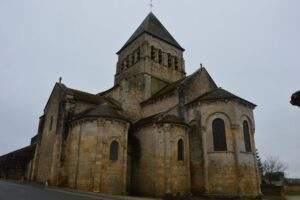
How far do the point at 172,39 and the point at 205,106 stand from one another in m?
16.0

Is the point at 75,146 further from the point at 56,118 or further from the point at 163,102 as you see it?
the point at 163,102

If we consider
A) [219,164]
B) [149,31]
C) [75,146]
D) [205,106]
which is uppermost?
[149,31]

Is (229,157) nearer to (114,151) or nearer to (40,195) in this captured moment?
(114,151)

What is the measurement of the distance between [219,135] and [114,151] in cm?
826

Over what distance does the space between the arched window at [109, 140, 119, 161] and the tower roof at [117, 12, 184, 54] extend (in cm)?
1679

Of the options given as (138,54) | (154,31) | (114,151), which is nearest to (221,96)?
(114,151)

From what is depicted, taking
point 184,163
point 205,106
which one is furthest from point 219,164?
point 205,106

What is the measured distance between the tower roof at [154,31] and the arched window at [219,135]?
15.8 meters

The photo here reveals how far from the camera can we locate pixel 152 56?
3350 centimetres

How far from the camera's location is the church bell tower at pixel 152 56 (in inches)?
1268

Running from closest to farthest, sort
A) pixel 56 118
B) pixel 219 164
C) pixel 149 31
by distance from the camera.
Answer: pixel 219 164
pixel 56 118
pixel 149 31

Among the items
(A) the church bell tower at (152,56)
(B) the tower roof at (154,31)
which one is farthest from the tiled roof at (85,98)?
(B) the tower roof at (154,31)

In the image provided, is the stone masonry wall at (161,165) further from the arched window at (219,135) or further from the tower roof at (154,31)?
the tower roof at (154,31)

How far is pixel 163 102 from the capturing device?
26625 millimetres
